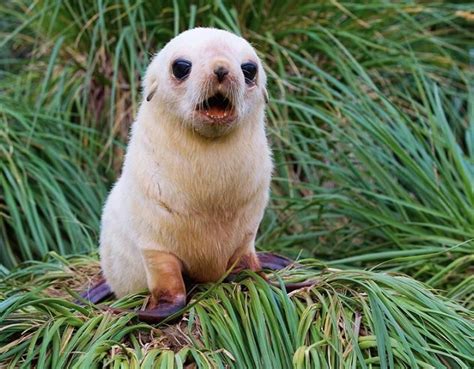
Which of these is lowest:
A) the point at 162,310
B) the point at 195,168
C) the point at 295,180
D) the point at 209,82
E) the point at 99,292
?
the point at 295,180

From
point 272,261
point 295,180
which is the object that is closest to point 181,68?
point 272,261

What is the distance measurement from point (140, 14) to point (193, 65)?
2332 mm

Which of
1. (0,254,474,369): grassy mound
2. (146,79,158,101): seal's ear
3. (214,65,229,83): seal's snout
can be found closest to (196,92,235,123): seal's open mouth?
(214,65,229,83): seal's snout

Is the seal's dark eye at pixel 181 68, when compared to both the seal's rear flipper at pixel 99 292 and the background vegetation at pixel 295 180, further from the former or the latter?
the seal's rear flipper at pixel 99 292

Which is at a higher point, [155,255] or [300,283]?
[155,255]

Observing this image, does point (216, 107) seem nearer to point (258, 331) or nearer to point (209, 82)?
point (209, 82)

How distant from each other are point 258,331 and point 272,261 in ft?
2.45

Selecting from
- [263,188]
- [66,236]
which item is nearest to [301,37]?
[66,236]

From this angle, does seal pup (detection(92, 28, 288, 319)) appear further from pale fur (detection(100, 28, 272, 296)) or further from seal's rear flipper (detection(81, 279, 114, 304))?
seal's rear flipper (detection(81, 279, 114, 304))

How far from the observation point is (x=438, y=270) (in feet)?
14.5

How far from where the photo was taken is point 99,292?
3904mm

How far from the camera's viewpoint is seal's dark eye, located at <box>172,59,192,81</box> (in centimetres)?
322

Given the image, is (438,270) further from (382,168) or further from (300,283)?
(300,283)

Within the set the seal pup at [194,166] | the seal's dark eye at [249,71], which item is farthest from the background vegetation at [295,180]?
the seal's dark eye at [249,71]
